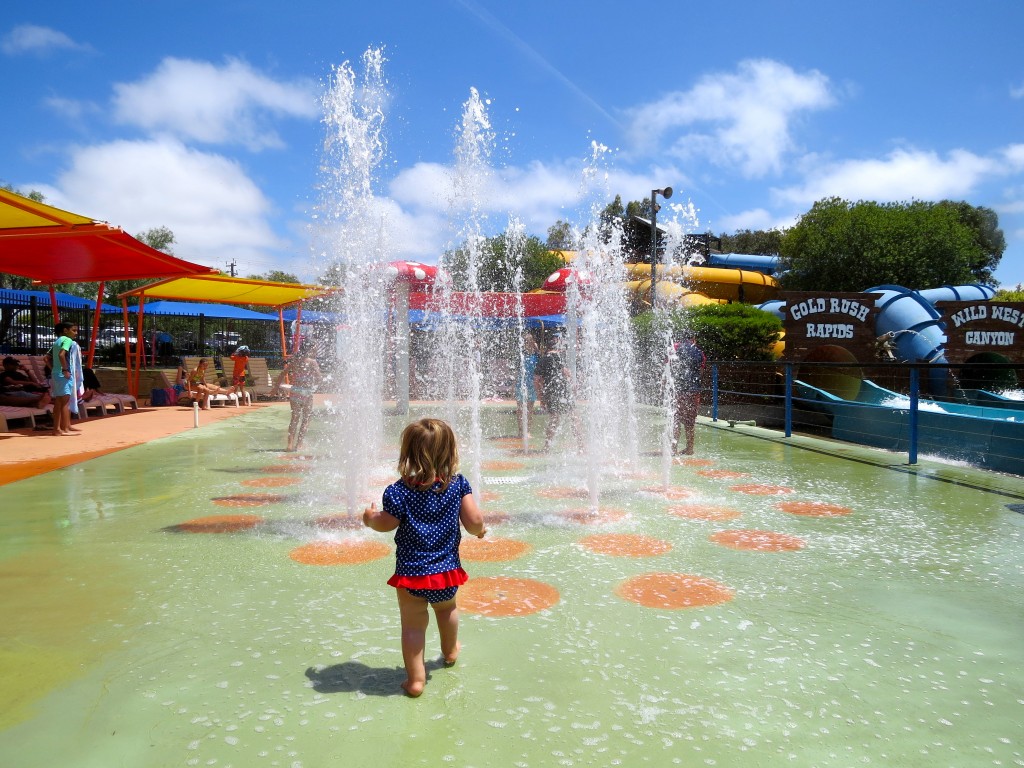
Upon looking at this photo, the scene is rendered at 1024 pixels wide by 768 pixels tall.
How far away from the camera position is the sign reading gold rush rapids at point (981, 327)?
636 inches

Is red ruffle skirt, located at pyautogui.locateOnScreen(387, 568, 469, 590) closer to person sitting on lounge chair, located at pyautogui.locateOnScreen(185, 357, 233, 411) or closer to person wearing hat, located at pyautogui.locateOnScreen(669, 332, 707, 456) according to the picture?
person wearing hat, located at pyautogui.locateOnScreen(669, 332, 707, 456)

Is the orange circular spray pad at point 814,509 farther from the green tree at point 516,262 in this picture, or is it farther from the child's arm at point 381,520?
the green tree at point 516,262

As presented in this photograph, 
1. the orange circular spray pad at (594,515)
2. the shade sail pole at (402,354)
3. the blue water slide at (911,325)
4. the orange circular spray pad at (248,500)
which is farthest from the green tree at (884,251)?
the orange circular spray pad at (248,500)

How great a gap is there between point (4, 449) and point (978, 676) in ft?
32.7

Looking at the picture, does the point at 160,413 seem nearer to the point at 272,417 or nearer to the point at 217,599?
the point at 272,417

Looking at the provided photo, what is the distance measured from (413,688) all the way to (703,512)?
367 centimetres

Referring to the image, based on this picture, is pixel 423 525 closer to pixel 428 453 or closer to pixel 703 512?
pixel 428 453

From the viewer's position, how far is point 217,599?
3.48 m

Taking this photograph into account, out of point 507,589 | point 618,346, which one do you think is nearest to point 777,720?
point 507,589

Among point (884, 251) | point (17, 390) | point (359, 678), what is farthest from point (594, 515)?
point (884, 251)

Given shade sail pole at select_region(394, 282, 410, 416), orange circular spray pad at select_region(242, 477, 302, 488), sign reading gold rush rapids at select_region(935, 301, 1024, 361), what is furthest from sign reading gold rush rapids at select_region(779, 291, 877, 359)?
orange circular spray pad at select_region(242, 477, 302, 488)

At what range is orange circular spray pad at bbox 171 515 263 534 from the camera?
4863mm

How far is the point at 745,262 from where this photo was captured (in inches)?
1355

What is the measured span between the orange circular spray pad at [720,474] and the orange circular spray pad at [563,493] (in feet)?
5.34
